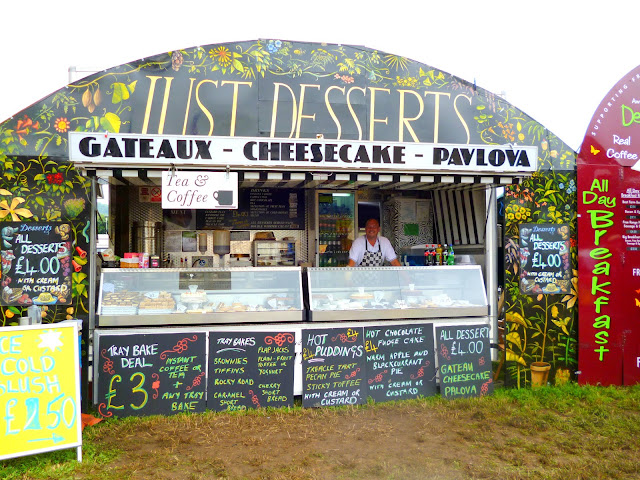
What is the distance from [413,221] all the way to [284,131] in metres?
2.80

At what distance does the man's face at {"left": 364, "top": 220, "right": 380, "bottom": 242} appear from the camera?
23.1 feet

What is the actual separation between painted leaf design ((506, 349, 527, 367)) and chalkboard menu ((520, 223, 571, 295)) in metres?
0.73

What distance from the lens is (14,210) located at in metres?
5.30

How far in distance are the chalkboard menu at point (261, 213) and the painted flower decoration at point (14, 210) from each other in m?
2.52

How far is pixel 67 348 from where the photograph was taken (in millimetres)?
4434

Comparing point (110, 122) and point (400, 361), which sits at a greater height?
point (110, 122)

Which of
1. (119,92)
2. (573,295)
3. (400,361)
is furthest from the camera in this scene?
(573,295)

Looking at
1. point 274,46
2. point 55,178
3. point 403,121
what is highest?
point 274,46

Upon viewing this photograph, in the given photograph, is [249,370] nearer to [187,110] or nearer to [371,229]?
[371,229]

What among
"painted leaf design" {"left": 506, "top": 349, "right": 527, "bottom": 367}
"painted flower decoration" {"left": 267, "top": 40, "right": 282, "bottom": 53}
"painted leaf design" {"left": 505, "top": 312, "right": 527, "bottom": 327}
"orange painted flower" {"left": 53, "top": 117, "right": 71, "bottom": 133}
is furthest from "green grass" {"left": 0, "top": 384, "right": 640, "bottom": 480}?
"painted flower decoration" {"left": 267, "top": 40, "right": 282, "bottom": 53}

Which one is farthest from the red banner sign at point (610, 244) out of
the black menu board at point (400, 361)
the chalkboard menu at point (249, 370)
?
the chalkboard menu at point (249, 370)

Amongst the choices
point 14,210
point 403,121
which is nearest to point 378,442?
point 403,121

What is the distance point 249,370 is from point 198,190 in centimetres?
186

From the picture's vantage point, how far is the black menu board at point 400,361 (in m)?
5.70
